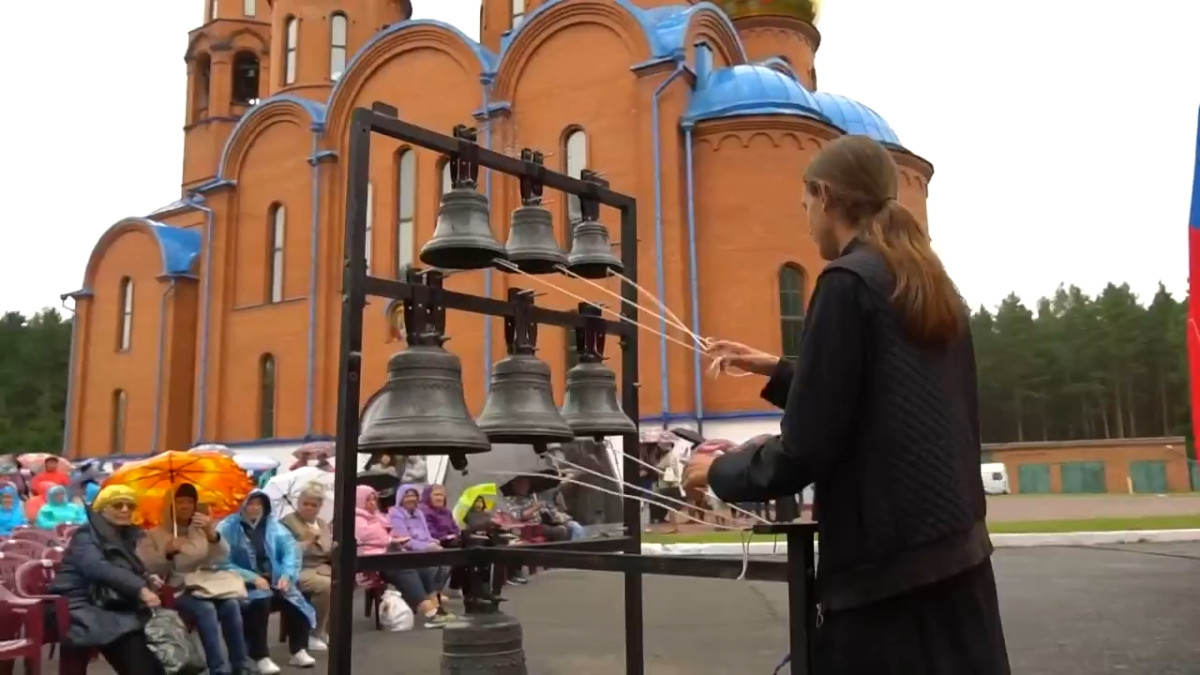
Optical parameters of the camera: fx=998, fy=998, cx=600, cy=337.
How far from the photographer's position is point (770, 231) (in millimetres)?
19797

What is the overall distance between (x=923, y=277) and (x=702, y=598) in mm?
8592

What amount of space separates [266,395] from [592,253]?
22.4 metres

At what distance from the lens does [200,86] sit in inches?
1280

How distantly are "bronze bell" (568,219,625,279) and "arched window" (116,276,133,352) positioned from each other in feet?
88.7

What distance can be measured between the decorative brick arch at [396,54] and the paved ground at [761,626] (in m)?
14.4

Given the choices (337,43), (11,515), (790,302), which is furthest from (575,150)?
(11,515)

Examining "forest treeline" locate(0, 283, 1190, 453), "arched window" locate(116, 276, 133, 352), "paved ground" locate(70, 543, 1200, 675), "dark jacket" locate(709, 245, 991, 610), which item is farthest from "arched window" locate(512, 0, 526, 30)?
"forest treeline" locate(0, 283, 1190, 453)

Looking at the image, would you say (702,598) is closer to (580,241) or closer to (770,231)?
(580,241)

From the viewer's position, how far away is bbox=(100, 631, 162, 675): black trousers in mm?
5750

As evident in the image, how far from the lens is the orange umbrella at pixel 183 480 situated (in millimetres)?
7312

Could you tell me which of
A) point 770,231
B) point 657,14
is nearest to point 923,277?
point 770,231

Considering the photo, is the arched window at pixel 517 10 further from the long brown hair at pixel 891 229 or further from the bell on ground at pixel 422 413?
the long brown hair at pixel 891 229

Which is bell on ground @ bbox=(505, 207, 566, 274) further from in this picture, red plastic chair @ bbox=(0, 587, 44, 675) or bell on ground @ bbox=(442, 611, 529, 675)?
red plastic chair @ bbox=(0, 587, 44, 675)

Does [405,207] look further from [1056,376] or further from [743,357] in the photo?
[1056,376]
